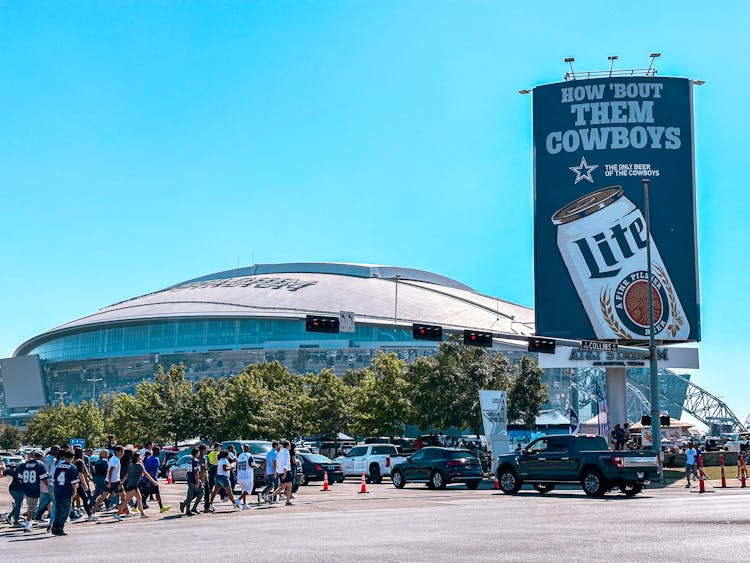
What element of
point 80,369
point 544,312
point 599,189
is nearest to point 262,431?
point 544,312

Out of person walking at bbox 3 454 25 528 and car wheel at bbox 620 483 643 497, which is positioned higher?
person walking at bbox 3 454 25 528

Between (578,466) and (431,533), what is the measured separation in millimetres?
12815

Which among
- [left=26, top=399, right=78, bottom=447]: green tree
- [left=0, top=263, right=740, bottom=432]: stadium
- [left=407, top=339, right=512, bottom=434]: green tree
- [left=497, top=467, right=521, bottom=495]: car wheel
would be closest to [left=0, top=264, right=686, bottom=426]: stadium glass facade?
[left=0, top=263, right=740, bottom=432]: stadium

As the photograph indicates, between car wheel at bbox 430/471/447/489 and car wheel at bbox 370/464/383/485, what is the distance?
9239mm

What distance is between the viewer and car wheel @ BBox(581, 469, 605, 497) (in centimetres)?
2947

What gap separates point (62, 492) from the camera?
20938 mm

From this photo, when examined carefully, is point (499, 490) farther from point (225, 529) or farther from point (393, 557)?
point (393, 557)

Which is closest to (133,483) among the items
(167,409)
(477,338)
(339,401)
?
(477,338)

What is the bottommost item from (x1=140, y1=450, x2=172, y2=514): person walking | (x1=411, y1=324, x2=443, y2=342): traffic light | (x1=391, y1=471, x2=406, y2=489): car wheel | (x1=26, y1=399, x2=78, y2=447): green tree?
(x1=26, y1=399, x2=78, y2=447): green tree

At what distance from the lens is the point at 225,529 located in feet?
67.8

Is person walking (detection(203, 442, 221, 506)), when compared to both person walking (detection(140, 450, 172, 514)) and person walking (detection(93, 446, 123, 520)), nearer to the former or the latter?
person walking (detection(140, 450, 172, 514))

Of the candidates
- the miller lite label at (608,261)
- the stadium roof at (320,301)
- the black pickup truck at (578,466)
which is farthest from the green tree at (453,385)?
the stadium roof at (320,301)

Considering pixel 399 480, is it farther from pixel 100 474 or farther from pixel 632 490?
pixel 100 474

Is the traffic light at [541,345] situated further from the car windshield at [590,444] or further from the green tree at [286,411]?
the green tree at [286,411]
